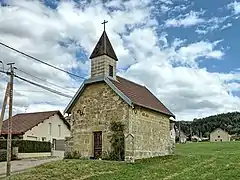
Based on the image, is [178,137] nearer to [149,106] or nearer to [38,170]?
[149,106]

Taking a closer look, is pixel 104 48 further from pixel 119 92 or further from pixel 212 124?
pixel 212 124

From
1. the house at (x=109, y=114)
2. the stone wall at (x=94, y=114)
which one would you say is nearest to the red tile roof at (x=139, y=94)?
the house at (x=109, y=114)

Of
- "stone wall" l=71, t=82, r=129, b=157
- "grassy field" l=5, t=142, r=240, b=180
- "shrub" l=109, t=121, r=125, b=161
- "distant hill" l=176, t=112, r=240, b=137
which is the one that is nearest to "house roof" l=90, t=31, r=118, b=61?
"stone wall" l=71, t=82, r=129, b=157

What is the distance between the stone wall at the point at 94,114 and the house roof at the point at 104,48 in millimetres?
2255

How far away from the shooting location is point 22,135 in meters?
40.9

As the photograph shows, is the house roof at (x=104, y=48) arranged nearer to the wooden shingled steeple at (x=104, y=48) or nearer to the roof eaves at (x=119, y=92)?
the wooden shingled steeple at (x=104, y=48)

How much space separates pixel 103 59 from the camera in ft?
86.9

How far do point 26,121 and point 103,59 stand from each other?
20786 millimetres

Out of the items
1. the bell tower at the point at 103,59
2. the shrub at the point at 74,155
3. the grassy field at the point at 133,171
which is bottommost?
the grassy field at the point at 133,171

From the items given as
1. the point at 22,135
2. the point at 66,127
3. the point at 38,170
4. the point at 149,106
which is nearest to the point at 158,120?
the point at 149,106

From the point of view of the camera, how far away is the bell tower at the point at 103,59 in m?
26.5

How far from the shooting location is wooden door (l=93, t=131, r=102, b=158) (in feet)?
83.8

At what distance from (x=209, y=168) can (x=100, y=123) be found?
A: 9144 mm

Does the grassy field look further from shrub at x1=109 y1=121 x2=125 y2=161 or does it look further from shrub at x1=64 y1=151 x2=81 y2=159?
shrub at x1=64 y1=151 x2=81 y2=159
